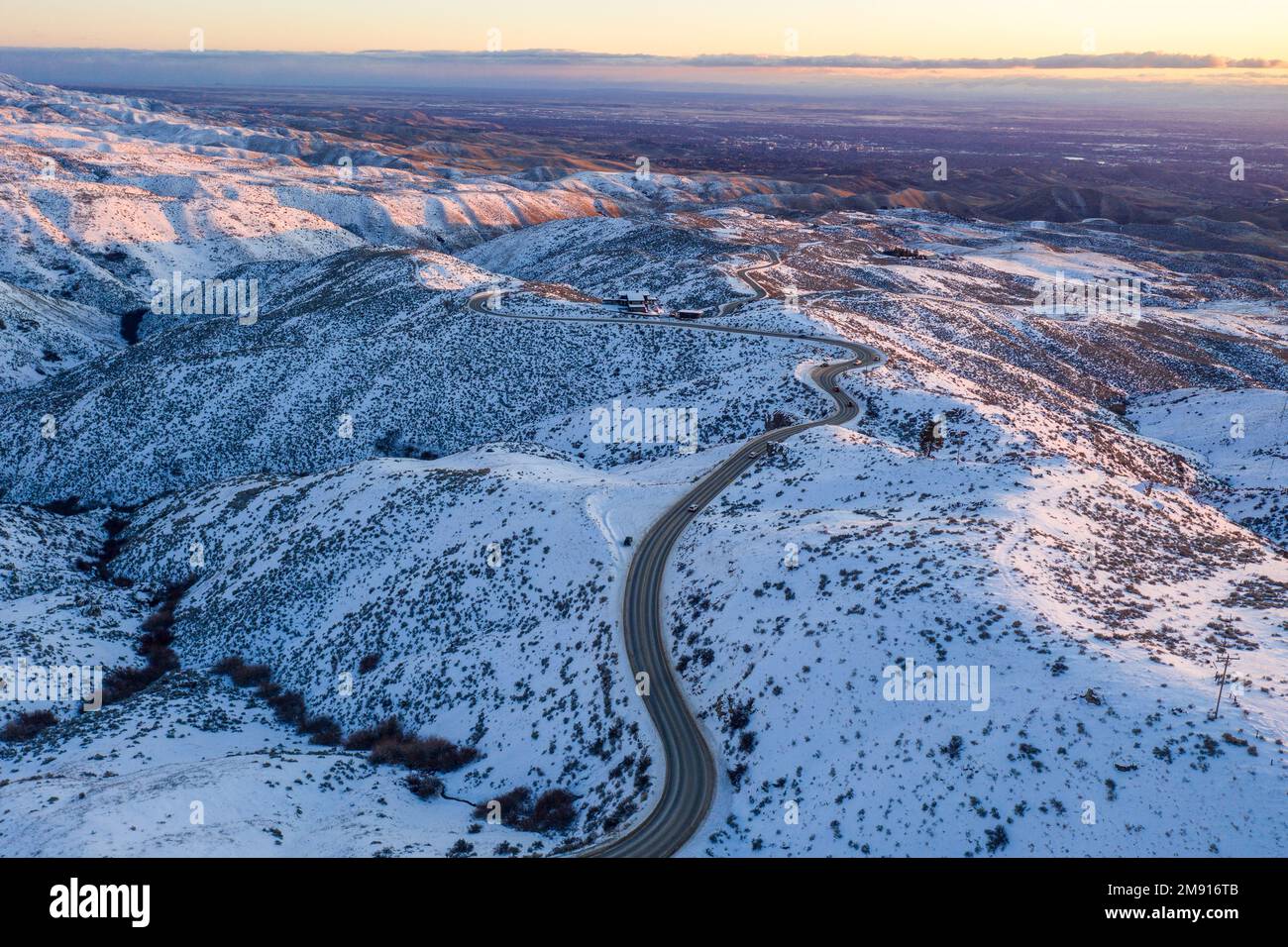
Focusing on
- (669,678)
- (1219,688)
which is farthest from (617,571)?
(1219,688)

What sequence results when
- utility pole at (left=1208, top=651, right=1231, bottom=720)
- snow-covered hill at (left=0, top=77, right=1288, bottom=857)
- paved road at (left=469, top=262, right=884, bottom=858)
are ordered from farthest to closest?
paved road at (left=469, top=262, right=884, bottom=858) < snow-covered hill at (left=0, top=77, right=1288, bottom=857) < utility pole at (left=1208, top=651, right=1231, bottom=720)

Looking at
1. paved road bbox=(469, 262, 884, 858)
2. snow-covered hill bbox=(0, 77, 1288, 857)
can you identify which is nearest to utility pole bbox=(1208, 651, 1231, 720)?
snow-covered hill bbox=(0, 77, 1288, 857)

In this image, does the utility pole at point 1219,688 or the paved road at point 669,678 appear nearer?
the utility pole at point 1219,688

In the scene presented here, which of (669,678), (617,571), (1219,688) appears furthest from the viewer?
(617,571)

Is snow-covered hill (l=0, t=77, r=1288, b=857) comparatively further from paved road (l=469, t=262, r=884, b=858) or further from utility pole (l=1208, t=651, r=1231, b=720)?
paved road (l=469, t=262, r=884, b=858)

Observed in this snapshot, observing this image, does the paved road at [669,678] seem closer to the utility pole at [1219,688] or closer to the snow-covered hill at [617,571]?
the snow-covered hill at [617,571]

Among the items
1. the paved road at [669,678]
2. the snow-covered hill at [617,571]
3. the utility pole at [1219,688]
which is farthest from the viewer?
the paved road at [669,678]

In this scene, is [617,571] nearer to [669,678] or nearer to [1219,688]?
[669,678]

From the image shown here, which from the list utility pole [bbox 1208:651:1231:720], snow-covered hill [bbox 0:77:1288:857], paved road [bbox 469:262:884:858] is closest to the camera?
utility pole [bbox 1208:651:1231:720]

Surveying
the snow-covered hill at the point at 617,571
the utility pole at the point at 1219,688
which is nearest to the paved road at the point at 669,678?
the snow-covered hill at the point at 617,571
